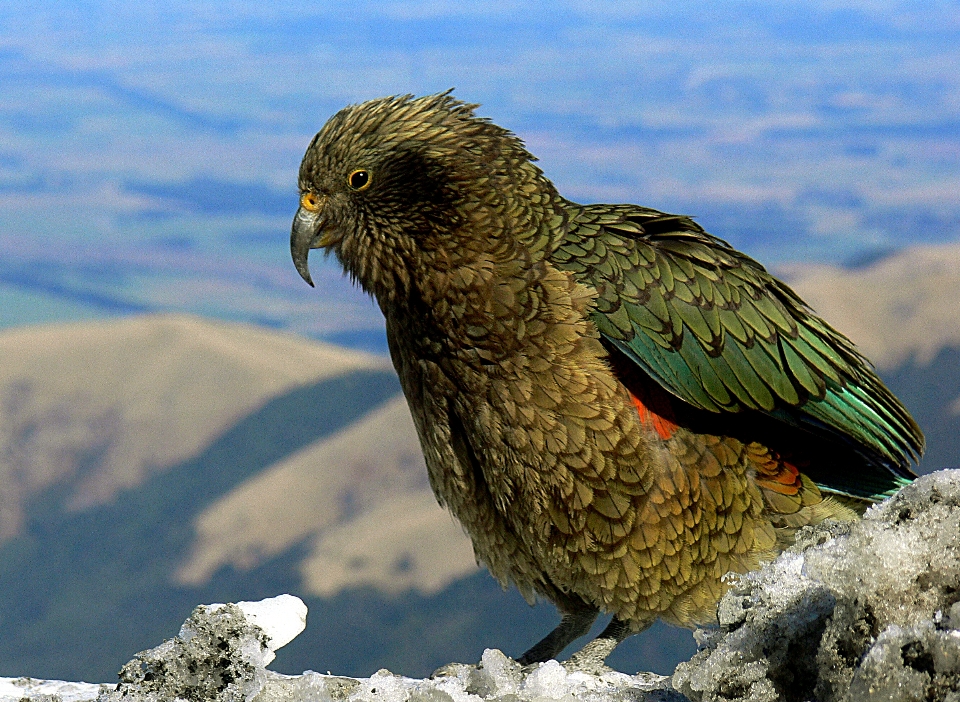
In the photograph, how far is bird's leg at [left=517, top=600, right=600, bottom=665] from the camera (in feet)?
16.2

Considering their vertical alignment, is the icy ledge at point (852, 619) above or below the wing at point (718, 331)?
below

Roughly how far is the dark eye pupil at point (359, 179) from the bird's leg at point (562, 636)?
2.22 meters

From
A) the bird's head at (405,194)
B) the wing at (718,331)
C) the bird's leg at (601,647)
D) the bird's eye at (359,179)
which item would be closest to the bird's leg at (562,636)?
the bird's leg at (601,647)

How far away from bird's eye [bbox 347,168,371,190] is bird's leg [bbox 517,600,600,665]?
7.26 ft

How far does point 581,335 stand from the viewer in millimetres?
4250

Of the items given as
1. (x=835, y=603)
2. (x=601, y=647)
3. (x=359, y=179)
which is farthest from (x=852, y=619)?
(x=359, y=179)

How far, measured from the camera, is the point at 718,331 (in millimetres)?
4512

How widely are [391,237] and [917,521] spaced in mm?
2604

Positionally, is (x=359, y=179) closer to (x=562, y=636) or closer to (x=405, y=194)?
(x=405, y=194)

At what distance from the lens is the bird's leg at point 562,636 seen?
495cm

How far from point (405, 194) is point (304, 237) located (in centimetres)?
53

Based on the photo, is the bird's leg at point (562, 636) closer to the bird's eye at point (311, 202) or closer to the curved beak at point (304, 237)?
the curved beak at point (304, 237)

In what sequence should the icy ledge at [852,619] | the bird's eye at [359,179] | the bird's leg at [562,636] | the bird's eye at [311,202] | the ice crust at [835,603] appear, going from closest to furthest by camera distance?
the icy ledge at [852,619] → the ice crust at [835,603] → the bird's eye at [359,179] → the bird's eye at [311,202] → the bird's leg at [562,636]

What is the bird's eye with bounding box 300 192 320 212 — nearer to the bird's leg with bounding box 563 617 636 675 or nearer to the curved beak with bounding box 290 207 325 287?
the curved beak with bounding box 290 207 325 287
